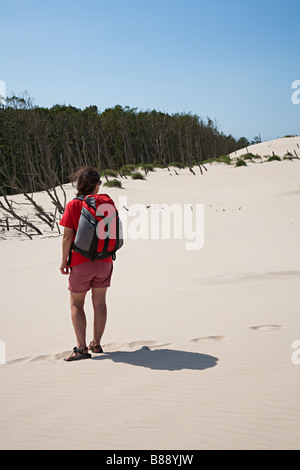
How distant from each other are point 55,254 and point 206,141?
51.4m

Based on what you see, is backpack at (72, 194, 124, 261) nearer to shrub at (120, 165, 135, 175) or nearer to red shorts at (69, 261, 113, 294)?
red shorts at (69, 261, 113, 294)

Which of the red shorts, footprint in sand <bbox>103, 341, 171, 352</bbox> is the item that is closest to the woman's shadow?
footprint in sand <bbox>103, 341, 171, 352</bbox>

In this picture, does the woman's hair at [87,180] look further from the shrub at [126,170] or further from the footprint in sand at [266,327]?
the shrub at [126,170]

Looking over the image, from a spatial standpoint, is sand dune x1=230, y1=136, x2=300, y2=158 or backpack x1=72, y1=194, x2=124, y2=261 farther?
sand dune x1=230, y1=136, x2=300, y2=158

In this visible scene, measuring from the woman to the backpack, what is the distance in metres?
0.09

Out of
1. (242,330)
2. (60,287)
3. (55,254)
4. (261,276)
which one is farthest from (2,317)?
(55,254)

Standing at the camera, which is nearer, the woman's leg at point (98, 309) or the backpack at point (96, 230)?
the backpack at point (96, 230)

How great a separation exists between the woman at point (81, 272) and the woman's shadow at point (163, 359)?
273 mm

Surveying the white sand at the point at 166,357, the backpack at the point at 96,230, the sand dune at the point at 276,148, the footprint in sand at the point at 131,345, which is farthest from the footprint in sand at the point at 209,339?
the sand dune at the point at 276,148

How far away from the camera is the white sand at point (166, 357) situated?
8.36 feet

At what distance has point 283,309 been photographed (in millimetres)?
5059

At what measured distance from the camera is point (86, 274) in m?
3.76

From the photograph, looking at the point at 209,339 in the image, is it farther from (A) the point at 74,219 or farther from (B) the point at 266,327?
(A) the point at 74,219

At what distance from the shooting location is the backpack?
363 centimetres
